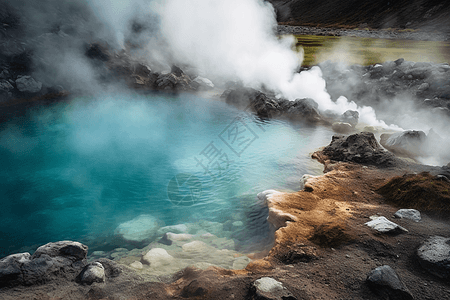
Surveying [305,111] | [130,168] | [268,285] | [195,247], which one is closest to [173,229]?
[195,247]

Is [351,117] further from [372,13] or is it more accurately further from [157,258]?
[372,13]

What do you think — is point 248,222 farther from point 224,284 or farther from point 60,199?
point 60,199

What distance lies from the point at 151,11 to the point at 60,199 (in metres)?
35.5

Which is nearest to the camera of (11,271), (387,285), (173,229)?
(387,285)

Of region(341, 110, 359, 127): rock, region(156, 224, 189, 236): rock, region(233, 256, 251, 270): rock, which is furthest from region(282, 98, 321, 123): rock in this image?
region(233, 256, 251, 270): rock

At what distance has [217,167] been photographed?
38.7 ft

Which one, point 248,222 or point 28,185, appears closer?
point 248,222

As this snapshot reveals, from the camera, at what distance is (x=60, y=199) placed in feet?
30.3

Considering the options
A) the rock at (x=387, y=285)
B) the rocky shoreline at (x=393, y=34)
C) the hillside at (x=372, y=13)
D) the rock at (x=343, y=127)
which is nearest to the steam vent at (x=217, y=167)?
the rock at (x=387, y=285)

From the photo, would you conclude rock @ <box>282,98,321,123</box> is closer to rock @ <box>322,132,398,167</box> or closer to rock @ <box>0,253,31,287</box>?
rock @ <box>322,132,398,167</box>

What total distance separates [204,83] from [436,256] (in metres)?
25.5

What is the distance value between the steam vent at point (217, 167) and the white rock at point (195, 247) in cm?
4

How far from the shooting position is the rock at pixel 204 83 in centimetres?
2723

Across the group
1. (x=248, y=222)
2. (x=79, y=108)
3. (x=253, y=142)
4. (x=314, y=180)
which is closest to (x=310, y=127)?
(x=253, y=142)
